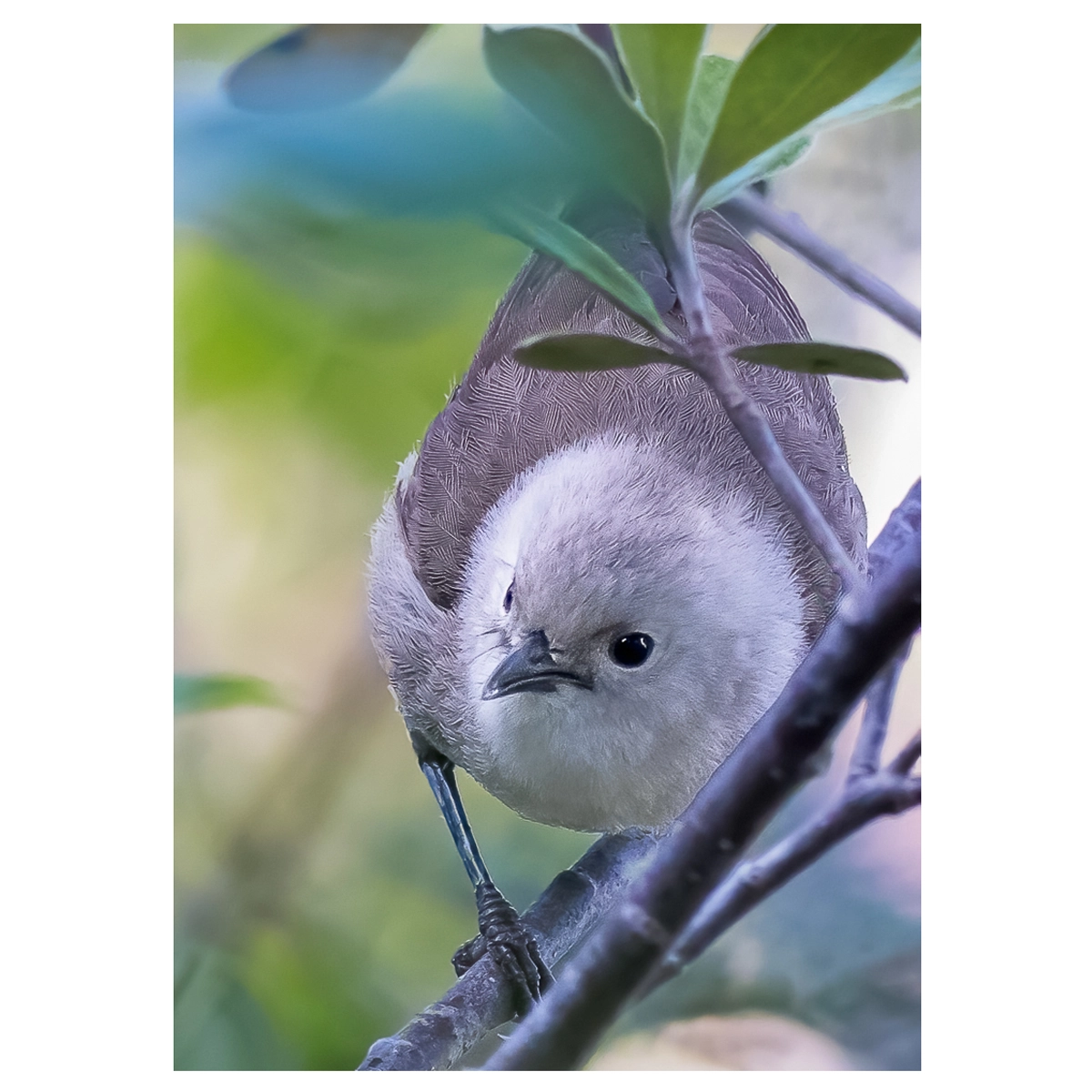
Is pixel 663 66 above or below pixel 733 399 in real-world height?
above

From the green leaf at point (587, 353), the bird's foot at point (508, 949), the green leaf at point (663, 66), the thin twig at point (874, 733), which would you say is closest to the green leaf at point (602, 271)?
the green leaf at point (587, 353)

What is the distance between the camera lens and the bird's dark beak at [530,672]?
1.16 meters

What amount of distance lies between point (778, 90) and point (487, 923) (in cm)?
102

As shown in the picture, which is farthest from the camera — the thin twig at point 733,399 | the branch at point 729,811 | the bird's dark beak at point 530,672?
the thin twig at point 733,399

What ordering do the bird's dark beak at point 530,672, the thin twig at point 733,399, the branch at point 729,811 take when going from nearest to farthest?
the branch at point 729,811, the bird's dark beak at point 530,672, the thin twig at point 733,399

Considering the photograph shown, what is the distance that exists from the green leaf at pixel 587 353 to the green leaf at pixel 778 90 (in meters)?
0.19

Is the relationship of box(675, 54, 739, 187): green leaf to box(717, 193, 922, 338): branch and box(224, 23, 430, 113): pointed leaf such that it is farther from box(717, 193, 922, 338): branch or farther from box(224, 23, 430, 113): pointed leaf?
box(224, 23, 430, 113): pointed leaf

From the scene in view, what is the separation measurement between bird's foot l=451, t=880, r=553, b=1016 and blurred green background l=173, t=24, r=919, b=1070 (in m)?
0.02

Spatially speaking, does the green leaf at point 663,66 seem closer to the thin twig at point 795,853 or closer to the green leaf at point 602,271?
the green leaf at point 602,271

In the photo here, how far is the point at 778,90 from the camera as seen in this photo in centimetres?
121

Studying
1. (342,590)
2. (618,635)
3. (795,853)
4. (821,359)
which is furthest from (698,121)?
(795,853)

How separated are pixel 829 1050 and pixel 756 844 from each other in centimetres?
29

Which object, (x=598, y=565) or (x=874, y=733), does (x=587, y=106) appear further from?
(x=874, y=733)
